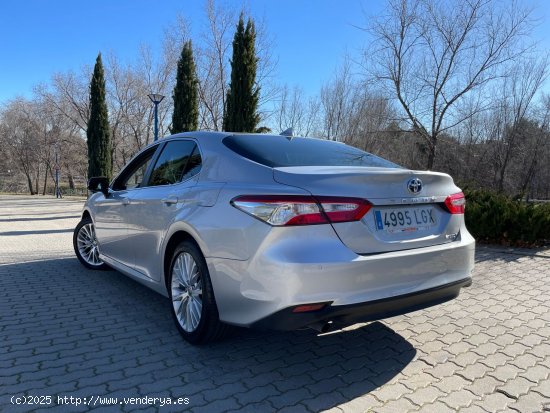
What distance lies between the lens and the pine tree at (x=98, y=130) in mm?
23016

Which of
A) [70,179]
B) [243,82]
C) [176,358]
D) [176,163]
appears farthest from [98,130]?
[70,179]

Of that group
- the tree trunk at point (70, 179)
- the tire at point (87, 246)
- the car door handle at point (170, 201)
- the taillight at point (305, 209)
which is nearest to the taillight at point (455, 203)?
the taillight at point (305, 209)

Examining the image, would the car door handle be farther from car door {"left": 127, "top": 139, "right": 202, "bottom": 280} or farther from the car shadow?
the car shadow

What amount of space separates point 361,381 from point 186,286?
144cm

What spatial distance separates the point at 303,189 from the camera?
95.9 inches

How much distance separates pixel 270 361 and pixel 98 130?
2321 centimetres

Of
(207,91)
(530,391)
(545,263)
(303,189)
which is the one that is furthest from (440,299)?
(207,91)

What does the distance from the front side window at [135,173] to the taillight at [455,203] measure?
110 inches

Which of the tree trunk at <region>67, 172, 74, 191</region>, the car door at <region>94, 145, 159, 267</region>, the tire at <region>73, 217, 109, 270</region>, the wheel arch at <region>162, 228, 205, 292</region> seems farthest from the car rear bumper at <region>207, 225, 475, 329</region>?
the tree trunk at <region>67, 172, 74, 191</region>

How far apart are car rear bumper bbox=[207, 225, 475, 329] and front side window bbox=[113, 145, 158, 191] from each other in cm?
199

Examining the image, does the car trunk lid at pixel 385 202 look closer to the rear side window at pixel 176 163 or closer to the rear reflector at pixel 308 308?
the rear reflector at pixel 308 308

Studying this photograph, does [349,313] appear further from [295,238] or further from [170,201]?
[170,201]

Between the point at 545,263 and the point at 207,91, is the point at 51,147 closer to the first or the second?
the point at 207,91

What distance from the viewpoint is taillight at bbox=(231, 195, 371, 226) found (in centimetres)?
237
